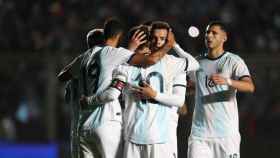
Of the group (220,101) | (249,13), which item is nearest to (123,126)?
(220,101)

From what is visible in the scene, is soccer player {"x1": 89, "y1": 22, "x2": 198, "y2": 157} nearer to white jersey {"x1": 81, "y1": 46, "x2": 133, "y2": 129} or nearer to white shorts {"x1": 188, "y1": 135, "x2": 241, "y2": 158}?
white jersey {"x1": 81, "y1": 46, "x2": 133, "y2": 129}

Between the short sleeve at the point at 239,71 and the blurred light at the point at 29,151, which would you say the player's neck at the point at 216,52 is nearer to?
the short sleeve at the point at 239,71

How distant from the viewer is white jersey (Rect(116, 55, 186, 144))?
792 cm

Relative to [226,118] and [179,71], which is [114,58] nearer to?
[179,71]

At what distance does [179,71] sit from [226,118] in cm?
99

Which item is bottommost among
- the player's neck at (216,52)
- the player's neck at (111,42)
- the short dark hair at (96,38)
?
the player's neck at (216,52)

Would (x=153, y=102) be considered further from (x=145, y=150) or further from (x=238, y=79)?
(x=238, y=79)

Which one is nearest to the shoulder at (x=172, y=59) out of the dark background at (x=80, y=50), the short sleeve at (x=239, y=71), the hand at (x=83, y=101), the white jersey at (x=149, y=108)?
the white jersey at (x=149, y=108)

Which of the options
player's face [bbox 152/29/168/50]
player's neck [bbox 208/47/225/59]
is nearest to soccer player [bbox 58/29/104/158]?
player's face [bbox 152/29/168/50]

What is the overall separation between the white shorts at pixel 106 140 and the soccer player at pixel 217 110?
3.70ft

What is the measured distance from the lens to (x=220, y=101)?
8.84m

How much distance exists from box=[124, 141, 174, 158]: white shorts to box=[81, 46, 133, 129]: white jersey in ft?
1.06

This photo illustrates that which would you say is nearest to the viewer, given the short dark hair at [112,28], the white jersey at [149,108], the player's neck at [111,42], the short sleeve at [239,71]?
the white jersey at [149,108]

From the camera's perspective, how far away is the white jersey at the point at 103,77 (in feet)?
26.3
